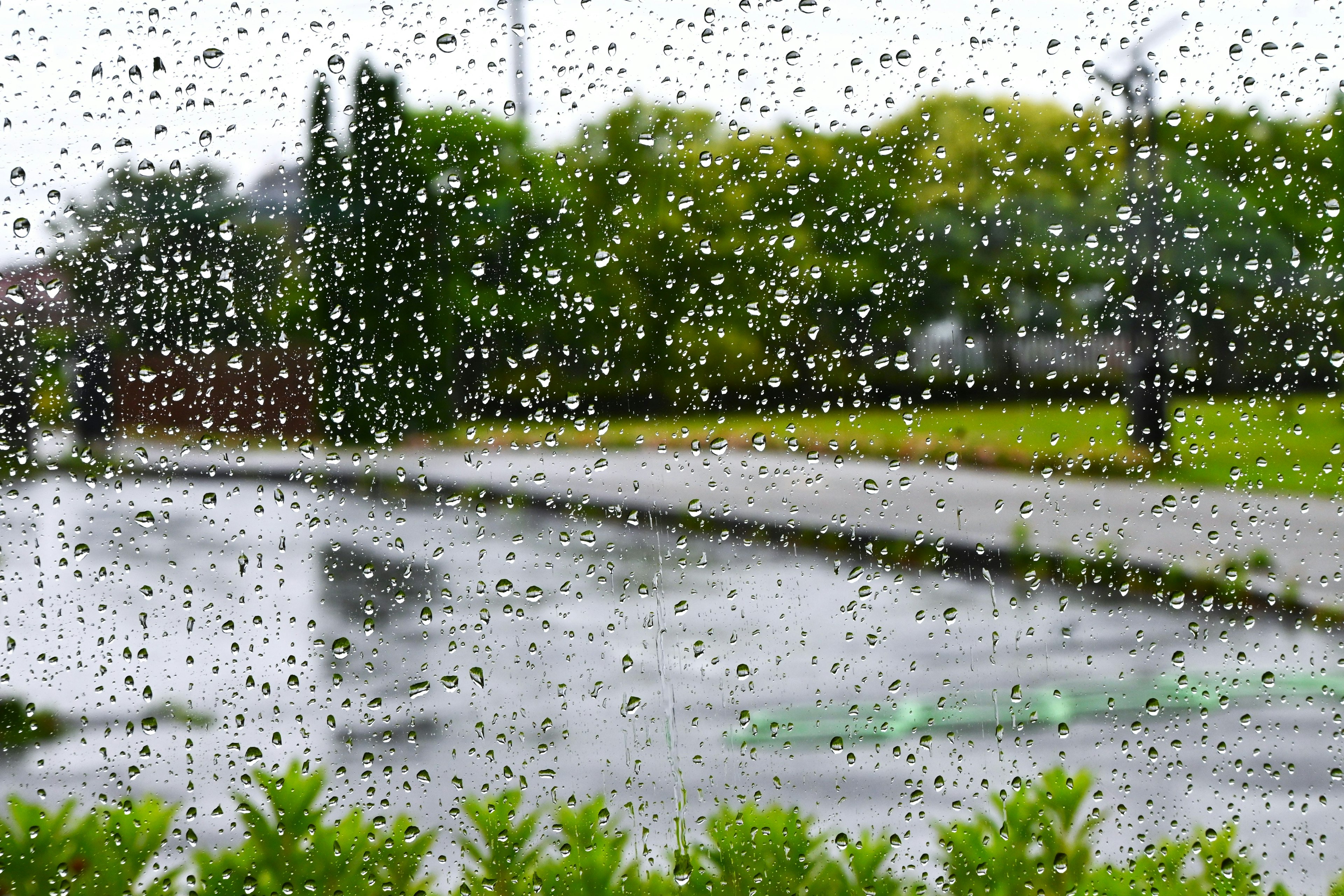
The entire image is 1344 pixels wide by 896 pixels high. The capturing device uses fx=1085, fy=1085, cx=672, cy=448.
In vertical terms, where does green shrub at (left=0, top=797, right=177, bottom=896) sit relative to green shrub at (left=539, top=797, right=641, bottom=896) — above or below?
above

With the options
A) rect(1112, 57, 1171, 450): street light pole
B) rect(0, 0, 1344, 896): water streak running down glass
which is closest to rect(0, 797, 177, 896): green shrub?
rect(0, 0, 1344, 896): water streak running down glass

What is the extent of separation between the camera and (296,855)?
5.14ft

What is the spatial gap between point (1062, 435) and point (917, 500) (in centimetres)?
25

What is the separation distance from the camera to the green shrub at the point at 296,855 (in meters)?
1.56

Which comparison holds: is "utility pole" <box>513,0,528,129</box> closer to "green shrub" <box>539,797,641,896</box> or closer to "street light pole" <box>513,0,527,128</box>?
"street light pole" <box>513,0,527,128</box>

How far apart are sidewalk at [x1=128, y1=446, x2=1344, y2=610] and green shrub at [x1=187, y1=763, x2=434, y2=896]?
1.56ft

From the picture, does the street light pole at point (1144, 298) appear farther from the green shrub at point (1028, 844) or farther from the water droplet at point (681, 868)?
the water droplet at point (681, 868)

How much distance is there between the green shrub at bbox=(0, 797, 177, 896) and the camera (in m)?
1.55

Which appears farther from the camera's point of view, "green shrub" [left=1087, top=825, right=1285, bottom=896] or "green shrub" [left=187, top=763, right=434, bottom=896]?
"green shrub" [left=1087, top=825, right=1285, bottom=896]

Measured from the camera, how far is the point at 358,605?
5.24 ft

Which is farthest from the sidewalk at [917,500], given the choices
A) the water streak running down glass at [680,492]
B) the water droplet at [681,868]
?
the water droplet at [681,868]

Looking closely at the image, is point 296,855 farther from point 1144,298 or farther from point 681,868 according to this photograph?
point 1144,298

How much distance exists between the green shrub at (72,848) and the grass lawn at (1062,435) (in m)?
0.74

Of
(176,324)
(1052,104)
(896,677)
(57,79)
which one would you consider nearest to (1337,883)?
(896,677)
